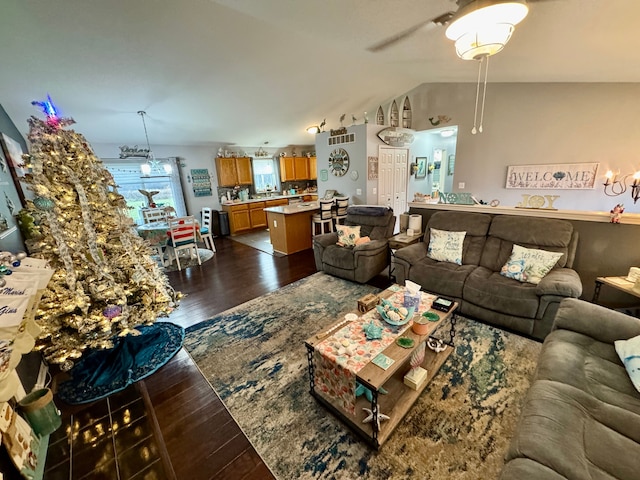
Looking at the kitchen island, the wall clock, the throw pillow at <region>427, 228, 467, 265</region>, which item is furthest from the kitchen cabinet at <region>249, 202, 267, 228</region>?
the throw pillow at <region>427, 228, 467, 265</region>

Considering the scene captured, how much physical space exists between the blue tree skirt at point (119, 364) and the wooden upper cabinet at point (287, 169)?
6.32 metres

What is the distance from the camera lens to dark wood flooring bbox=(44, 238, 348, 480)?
1.45m

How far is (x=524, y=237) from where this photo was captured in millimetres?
2717

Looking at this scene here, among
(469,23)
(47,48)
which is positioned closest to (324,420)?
(469,23)

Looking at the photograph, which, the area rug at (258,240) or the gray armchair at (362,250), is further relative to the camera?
the area rug at (258,240)

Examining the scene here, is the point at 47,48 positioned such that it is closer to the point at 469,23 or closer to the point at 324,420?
the point at 469,23

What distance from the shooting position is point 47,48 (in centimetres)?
247

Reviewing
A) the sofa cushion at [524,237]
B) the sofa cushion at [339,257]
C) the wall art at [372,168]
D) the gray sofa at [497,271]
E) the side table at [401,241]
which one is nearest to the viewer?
the gray sofa at [497,271]

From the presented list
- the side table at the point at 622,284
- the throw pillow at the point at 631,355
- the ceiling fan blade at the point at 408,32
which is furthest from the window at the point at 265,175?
the throw pillow at the point at 631,355

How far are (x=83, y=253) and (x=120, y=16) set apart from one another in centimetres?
220

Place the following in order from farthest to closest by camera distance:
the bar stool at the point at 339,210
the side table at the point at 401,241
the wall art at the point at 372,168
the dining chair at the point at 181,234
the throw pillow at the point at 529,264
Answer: the wall art at the point at 372,168
the bar stool at the point at 339,210
the dining chair at the point at 181,234
the side table at the point at 401,241
the throw pillow at the point at 529,264

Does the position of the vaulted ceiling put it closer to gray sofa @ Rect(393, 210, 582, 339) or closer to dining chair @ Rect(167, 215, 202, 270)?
gray sofa @ Rect(393, 210, 582, 339)

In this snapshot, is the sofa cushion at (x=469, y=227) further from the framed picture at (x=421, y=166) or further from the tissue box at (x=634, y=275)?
the framed picture at (x=421, y=166)

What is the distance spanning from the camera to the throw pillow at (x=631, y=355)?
4.33 ft
